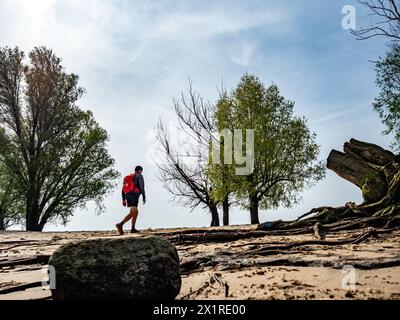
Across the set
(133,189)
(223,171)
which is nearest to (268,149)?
(223,171)

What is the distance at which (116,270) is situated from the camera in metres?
4.89

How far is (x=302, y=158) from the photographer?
26781mm

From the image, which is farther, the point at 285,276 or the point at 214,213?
the point at 214,213

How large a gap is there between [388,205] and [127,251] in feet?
36.4

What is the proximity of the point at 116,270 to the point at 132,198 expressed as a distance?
28.5 feet

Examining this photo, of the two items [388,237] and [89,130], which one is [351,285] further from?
[89,130]

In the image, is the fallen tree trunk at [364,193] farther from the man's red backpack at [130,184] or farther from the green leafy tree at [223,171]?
the green leafy tree at [223,171]

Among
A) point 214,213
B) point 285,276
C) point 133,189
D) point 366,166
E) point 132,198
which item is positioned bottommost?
point 285,276

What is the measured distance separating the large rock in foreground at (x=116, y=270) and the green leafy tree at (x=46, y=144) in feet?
83.0

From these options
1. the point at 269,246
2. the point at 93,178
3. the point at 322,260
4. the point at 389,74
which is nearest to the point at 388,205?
the point at 269,246

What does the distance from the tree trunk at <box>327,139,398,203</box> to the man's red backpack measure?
822cm

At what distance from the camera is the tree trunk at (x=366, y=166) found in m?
13.8

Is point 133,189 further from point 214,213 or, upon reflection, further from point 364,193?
point 214,213

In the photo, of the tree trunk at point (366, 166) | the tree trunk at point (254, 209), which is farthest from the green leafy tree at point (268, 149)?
the tree trunk at point (366, 166)
